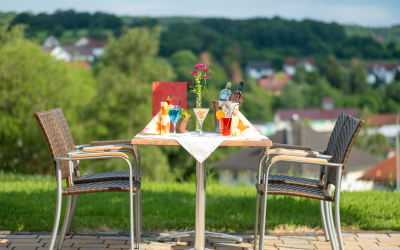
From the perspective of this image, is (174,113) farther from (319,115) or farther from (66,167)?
(319,115)

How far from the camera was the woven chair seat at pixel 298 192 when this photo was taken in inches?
102

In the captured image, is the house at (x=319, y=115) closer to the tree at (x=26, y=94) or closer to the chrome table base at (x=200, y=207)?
the tree at (x=26, y=94)

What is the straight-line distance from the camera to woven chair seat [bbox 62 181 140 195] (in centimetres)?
257

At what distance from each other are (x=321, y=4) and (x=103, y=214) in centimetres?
8549

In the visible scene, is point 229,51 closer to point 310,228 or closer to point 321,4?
point 321,4

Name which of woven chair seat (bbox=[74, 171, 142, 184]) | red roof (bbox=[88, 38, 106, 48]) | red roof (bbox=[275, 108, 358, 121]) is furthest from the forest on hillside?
woven chair seat (bbox=[74, 171, 142, 184])

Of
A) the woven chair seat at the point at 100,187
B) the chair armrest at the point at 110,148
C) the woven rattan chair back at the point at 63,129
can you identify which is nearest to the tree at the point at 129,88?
the woven rattan chair back at the point at 63,129

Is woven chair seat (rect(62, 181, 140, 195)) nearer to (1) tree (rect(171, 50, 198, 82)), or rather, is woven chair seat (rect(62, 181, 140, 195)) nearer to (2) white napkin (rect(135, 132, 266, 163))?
(2) white napkin (rect(135, 132, 266, 163))

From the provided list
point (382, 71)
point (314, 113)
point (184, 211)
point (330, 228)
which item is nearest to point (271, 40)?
point (314, 113)

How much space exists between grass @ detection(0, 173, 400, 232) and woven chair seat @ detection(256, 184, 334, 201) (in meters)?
0.73

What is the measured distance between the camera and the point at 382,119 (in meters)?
71.3

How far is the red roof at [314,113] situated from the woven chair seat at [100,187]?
71.2m

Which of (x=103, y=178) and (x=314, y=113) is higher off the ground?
(x=103, y=178)

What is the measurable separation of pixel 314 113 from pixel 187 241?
77.2 meters
